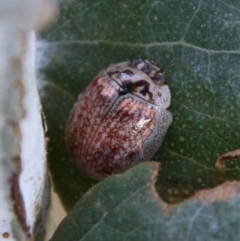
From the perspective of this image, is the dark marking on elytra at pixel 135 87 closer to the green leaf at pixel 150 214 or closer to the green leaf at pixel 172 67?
the green leaf at pixel 172 67

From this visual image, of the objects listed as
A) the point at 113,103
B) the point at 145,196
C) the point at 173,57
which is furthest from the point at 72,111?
the point at 145,196

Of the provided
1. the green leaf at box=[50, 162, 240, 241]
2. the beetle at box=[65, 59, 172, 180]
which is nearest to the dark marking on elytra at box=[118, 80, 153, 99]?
the beetle at box=[65, 59, 172, 180]

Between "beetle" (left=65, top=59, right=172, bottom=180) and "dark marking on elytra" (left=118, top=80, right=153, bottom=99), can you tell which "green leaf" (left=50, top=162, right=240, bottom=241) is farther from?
"dark marking on elytra" (left=118, top=80, right=153, bottom=99)

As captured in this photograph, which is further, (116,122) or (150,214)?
(116,122)

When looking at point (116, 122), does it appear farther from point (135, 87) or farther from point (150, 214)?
point (150, 214)

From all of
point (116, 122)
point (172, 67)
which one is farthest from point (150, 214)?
point (172, 67)

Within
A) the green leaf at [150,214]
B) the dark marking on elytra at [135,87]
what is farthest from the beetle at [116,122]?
the green leaf at [150,214]
